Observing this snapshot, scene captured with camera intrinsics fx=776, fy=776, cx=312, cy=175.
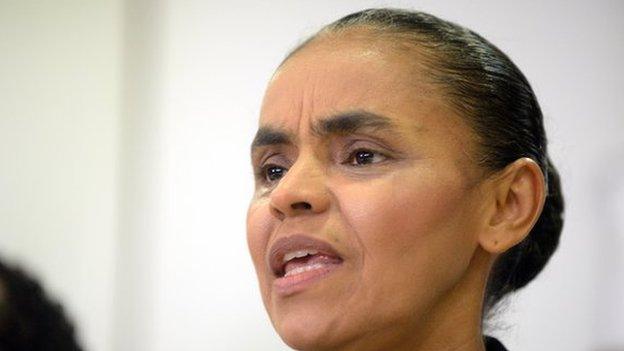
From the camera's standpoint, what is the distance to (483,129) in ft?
2.65

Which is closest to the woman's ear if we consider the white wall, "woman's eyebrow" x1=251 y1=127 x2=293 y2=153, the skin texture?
the skin texture

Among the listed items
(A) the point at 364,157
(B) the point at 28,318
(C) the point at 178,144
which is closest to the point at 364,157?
(A) the point at 364,157

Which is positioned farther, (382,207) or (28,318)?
(28,318)

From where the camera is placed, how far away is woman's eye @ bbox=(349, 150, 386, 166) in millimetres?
768

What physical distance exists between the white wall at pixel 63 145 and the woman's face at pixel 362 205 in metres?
0.60

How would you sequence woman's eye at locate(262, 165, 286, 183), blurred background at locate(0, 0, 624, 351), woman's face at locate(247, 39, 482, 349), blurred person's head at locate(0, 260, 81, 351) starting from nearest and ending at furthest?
woman's face at locate(247, 39, 482, 349), woman's eye at locate(262, 165, 286, 183), blurred background at locate(0, 0, 624, 351), blurred person's head at locate(0, 260, 81, 351)

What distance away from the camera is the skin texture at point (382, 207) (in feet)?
2.39

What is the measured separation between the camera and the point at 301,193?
2.42 feet

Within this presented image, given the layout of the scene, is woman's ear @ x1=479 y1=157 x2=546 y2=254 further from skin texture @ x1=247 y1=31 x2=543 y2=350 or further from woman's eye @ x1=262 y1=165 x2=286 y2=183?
woman's eye @ x1=262 y1=165 x2=286 y2=183

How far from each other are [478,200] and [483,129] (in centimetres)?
8

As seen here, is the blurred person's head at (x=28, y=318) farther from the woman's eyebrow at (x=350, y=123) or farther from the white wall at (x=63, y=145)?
the woman's eyebrow at (x=350, y=123)

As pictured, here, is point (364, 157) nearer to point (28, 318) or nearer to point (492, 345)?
point (492, 345)

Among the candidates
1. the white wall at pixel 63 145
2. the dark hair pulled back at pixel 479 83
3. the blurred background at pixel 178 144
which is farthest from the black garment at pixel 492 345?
the white wall at pixel 63 145

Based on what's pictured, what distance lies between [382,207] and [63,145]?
31.9 inches
